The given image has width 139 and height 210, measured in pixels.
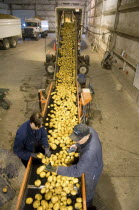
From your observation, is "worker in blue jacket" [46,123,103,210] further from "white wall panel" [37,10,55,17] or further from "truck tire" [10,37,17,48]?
"white wall panel" [37,10,55,17]

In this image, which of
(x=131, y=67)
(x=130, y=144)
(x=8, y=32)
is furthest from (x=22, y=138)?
(x=8, y=32)

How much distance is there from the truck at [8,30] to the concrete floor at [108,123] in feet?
22.6

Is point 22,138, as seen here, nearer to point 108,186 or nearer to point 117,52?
point 108,186

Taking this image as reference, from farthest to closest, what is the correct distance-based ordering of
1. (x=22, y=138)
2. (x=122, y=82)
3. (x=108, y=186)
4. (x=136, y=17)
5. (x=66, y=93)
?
(x=122, y=82) → (x=136, y=17) → (x=66, y=93) → (x=108, y=186) → (x=22, y=138)


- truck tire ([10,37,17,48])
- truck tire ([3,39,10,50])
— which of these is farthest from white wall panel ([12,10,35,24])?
truck tire ([3,39,10,50])

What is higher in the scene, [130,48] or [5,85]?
[130,48]

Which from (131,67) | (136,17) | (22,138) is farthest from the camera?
(131,67)

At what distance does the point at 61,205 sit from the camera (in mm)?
2178

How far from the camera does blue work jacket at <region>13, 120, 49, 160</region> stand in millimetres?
2811

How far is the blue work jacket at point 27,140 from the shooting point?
9.22 ft

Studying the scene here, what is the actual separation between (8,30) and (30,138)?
17.7 meters

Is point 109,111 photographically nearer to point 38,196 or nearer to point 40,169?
point 40,169

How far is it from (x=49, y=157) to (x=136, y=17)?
8.48 m

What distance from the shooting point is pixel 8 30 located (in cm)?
1675
